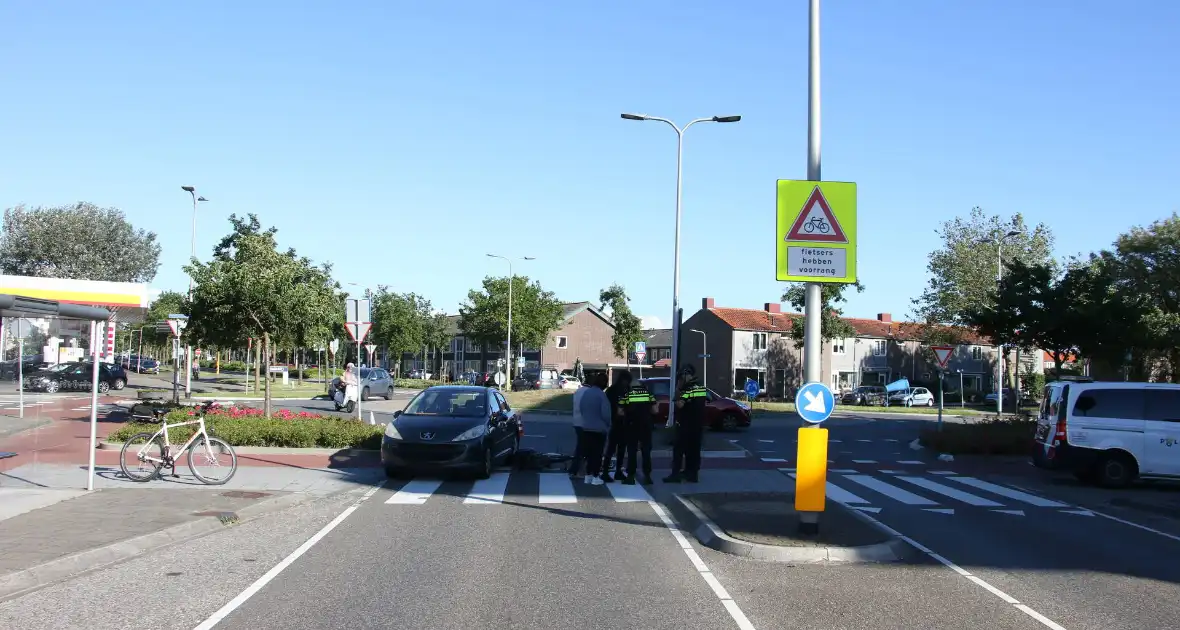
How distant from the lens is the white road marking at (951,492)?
1355 cm

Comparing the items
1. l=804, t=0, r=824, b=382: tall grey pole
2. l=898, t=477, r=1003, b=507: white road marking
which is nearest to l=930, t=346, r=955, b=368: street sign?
l=898, t=477, r=1003, b=507: white road marking

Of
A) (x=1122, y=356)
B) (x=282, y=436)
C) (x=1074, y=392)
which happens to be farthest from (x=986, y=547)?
(x=1122, y=356)

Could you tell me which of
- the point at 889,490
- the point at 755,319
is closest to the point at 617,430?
the point at 889,490

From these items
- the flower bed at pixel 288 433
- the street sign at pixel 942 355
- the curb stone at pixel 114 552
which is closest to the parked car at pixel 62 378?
the flower bed at pixel 288 433

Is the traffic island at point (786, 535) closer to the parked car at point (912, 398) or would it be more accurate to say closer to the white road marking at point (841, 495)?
the white road marking at point (841, 495)

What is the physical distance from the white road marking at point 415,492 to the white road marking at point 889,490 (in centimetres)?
675

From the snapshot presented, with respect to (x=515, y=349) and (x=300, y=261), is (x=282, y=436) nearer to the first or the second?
(x=300, y=261)

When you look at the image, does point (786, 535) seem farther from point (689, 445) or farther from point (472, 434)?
point (472, 434)

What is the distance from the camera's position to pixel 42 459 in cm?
1552

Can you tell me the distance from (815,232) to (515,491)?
19.9 feet

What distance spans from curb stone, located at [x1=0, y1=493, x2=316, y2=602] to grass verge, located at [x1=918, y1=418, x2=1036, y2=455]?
51.7 ft

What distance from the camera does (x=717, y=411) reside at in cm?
2883

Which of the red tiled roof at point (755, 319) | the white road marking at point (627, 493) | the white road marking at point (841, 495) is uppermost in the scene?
the red tiled roof at point (755, 319)

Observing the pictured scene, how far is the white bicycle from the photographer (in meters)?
13.3
